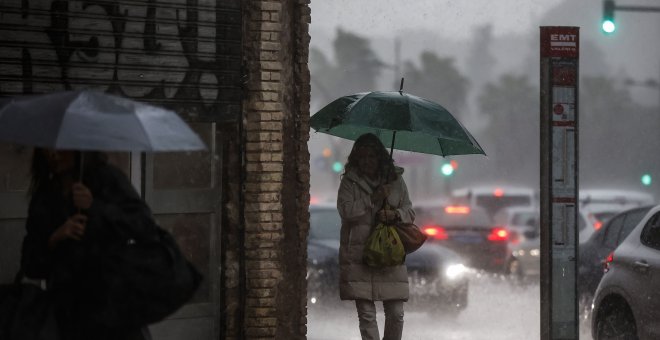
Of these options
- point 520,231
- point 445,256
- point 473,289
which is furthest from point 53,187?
point 520,231

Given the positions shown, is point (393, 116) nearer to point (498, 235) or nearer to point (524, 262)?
point (498, 235)

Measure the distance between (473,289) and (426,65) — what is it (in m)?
102

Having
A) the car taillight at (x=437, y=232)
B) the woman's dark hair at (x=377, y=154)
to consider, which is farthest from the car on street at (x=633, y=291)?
the car taillight at (x=437, y=232)

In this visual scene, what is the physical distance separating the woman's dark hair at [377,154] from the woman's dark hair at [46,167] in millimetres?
3815

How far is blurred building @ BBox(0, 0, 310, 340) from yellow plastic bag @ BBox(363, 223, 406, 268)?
0.80 m

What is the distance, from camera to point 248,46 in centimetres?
1003

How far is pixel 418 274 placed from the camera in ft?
55.2

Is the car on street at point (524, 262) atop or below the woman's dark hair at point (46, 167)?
below

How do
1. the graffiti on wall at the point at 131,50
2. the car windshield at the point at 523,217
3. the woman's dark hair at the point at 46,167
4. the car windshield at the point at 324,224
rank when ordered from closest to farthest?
the woman's dark hair at the point at 46,167 → the graffiti on wall at the point at 131,50 → the car windshield at the point at 324,224 → the car windshield at the point at 523,217

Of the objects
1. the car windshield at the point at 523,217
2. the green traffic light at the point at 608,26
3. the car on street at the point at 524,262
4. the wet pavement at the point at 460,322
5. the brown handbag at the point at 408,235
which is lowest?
the wet pavement at the point at 460,322

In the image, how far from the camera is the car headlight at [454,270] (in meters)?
16.8

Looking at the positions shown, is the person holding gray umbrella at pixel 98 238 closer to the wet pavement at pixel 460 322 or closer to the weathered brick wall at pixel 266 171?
the weathered brick wall at pixel 266 171

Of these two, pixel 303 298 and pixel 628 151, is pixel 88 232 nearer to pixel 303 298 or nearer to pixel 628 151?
pixel 303 298

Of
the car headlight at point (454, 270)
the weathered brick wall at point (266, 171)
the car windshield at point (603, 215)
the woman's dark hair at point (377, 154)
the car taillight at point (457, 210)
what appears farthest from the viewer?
the car taillight at point (457, 210)
